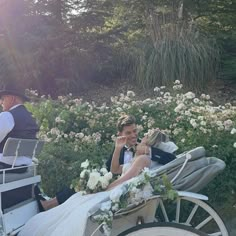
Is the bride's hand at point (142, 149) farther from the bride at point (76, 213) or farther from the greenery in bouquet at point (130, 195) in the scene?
the greenery in bouquet at point (130, 195)

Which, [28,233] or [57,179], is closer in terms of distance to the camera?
[28,233]

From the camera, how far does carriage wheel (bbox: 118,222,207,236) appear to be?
132 inches

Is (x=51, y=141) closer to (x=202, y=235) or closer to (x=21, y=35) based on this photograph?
(x=202, y=235)

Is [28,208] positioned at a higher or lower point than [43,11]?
lower

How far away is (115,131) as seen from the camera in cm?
648

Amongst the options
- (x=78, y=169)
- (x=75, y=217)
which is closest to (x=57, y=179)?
(x=78, y=169)

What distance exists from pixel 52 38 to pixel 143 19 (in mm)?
2237

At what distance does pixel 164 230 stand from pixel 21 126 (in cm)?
158

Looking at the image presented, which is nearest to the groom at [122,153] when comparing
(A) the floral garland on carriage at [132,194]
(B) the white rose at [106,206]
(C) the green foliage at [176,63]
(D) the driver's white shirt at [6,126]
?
(D) the driver's white shirt at [6,126]

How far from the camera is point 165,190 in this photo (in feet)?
11.3

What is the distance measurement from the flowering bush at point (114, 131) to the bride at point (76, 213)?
146 centimetres

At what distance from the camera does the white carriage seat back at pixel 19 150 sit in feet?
12.5

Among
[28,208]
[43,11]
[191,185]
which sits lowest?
[28,208]

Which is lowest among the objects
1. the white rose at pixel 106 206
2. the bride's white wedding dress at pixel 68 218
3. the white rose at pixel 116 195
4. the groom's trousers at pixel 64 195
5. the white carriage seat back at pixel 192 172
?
the groom's trousers at pixel 64 195
